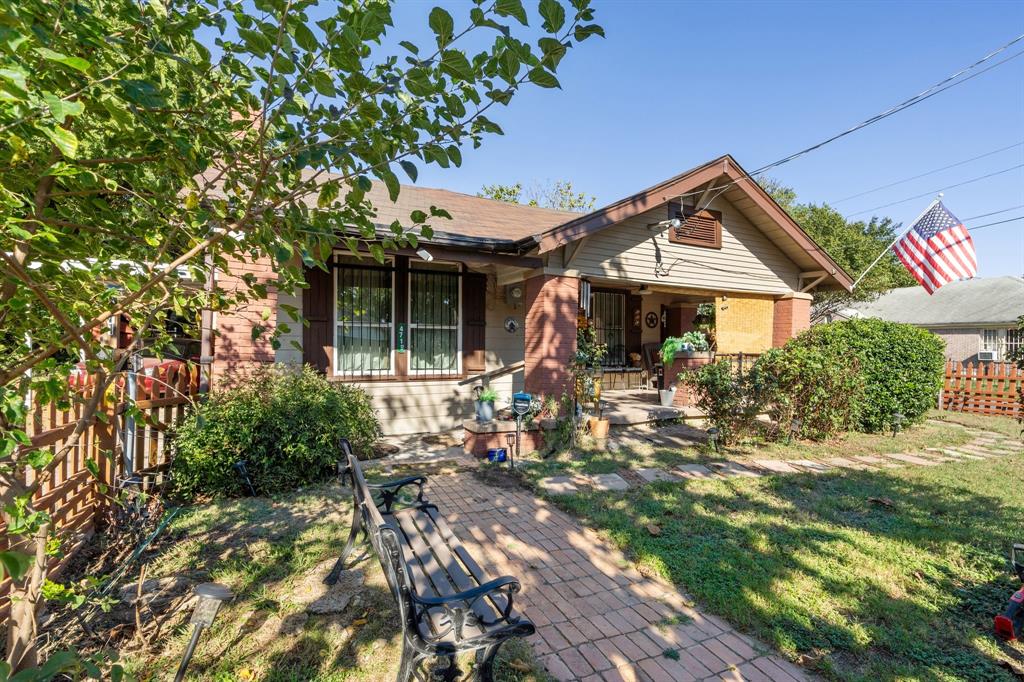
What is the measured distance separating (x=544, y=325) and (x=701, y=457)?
3330 mm

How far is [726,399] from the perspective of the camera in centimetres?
751

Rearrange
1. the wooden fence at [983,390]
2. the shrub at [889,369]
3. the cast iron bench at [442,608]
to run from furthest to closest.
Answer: the wooden fence at [983,390] → the shrub at [889,369] → the cast iron bench at [442,608]

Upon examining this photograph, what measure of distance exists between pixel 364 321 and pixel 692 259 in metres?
6.84

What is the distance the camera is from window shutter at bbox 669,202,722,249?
940 cm

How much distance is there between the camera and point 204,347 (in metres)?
6.09

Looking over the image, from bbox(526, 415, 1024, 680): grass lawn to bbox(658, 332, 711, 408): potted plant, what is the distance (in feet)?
12.1

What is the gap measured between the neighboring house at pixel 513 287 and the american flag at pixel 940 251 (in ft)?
7.29

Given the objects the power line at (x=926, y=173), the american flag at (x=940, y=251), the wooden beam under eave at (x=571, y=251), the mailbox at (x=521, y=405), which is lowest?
the mailbox at (x=521, y=405)

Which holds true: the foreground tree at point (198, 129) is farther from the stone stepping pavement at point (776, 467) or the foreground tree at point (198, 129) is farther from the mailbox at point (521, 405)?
the mailbox at point (521, 405)

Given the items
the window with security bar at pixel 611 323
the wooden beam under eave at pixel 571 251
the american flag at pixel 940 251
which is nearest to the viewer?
the wooden beam under eave at pixel 571 251

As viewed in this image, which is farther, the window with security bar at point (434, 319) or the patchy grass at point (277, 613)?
the window with security bar at point (434, 319)

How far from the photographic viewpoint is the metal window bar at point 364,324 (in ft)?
25.9

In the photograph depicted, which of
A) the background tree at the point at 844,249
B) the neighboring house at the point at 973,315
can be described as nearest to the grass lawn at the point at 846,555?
the background tree at the point at 844,249

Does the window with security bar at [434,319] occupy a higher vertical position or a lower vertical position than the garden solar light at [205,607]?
higher
